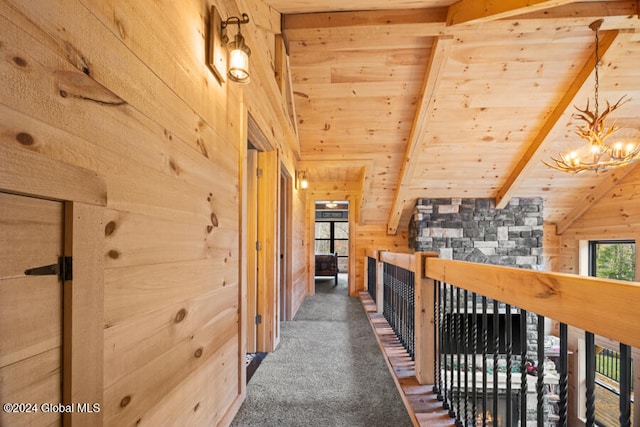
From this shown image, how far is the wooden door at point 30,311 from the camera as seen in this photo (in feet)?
1.75

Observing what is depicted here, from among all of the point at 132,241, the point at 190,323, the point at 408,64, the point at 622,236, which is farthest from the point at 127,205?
the point at 622,236

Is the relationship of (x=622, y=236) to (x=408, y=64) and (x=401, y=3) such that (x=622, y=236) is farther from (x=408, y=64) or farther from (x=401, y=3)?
(x=401, y=3)

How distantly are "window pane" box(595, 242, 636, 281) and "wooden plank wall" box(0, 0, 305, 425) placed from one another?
21.0ft

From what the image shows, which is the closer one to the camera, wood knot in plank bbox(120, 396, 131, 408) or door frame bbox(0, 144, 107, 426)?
door frame bbox(0, 144, 107, 426)

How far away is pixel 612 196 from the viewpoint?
5.01 meters

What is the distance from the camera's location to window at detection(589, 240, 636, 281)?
4.96 meters

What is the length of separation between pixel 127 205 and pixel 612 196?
22.1 feet

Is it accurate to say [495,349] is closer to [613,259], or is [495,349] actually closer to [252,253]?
[252,253]

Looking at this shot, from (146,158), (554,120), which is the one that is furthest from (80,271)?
(554,120)

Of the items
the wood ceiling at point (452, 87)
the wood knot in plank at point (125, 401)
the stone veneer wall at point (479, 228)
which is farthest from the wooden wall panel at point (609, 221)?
the wood knot in plank at point (125, 401)

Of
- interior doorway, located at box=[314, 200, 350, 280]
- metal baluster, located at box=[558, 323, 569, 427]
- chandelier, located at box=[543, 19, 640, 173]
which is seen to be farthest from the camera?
interior doorway, located at box=[314, 200, 350, 280]

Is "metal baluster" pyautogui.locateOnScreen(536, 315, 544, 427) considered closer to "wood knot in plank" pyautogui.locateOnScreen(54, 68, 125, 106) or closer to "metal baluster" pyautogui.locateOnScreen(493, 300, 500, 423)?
"metal baluster" pyautogui.locateOnScreen(493, 300, 500, 423)

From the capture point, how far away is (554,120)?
3.62m

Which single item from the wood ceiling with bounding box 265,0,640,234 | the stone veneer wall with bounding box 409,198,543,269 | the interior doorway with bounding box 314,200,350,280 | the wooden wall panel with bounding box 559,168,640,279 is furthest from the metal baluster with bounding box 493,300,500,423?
the interior doorway with bounding box 314,200,350,280
